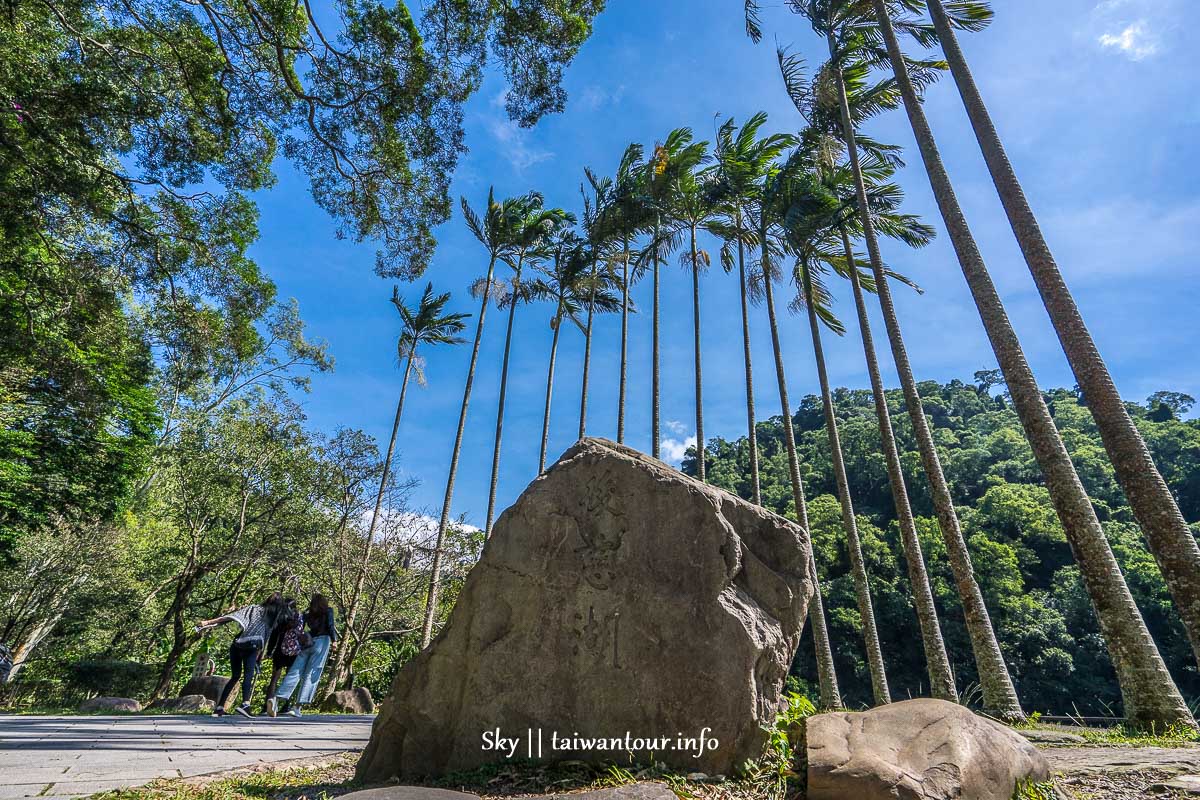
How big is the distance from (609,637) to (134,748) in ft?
13.8

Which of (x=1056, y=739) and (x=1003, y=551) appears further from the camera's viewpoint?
(x=1003, y=551)

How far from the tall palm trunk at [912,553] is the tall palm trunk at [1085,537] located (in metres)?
2.72

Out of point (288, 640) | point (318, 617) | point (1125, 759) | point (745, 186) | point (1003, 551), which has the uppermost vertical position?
point (745, 186)

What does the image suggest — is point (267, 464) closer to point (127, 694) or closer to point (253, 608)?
point (127, 694)

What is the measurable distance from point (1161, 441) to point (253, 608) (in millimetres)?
45682

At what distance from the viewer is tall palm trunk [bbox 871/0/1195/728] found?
4.91 metres

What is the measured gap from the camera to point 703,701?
340 cm

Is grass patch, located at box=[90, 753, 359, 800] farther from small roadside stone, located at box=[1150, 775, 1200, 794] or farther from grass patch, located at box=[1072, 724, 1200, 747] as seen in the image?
grass patch, located at box=[1072, 724, 1200, 747]

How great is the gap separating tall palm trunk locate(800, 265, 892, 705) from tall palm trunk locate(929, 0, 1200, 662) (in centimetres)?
577

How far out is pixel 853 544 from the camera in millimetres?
11297

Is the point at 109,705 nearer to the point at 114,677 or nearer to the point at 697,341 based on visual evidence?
the point at 114,677

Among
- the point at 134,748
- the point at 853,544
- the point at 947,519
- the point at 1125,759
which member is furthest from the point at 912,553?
the point at 134,748

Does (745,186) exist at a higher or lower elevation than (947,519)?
higher

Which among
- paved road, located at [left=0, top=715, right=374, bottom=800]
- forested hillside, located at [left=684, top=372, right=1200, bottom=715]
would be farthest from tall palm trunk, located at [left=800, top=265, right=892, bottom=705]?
forested hillside, located at [left=684, top=372, right=1200, bottom=715]
